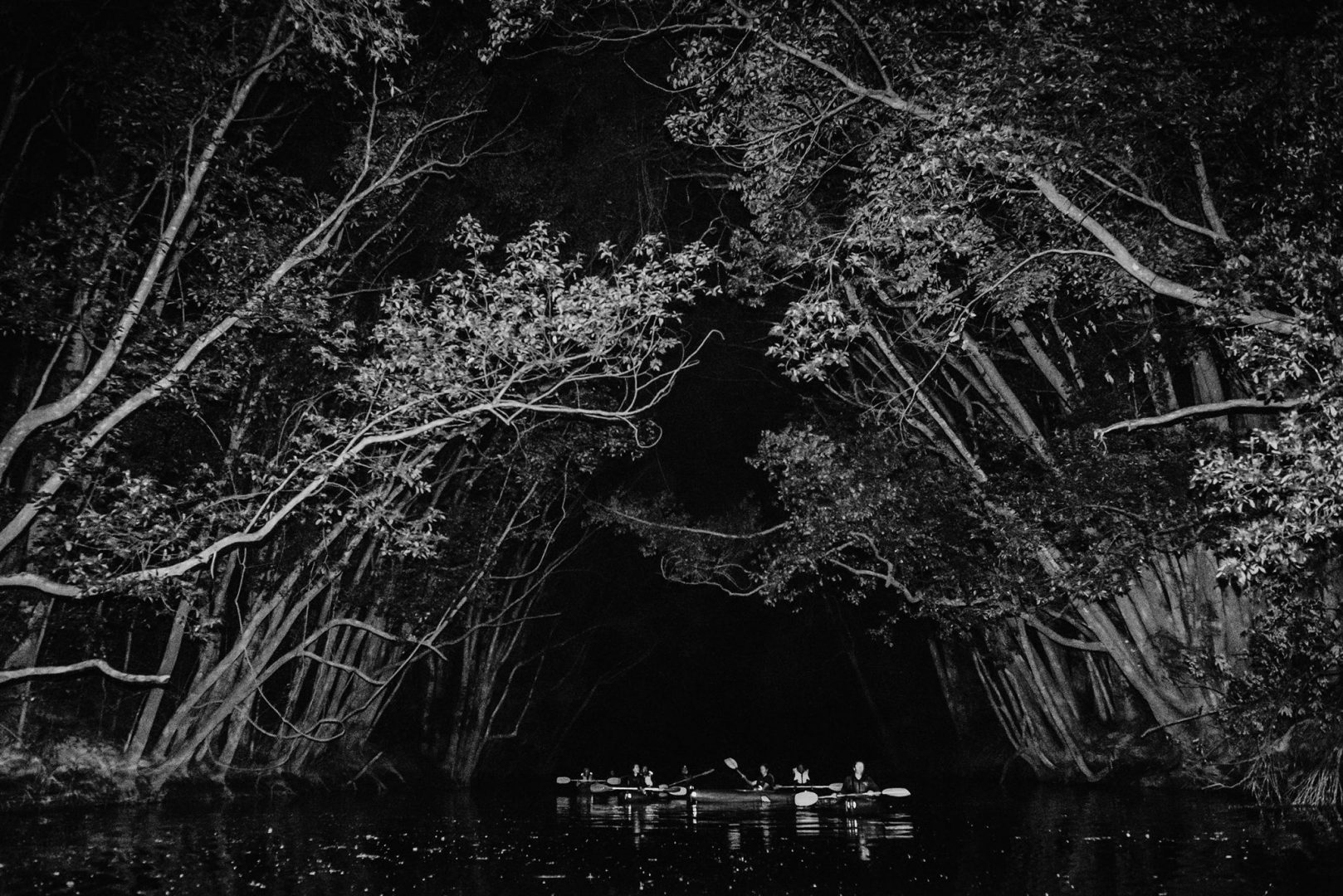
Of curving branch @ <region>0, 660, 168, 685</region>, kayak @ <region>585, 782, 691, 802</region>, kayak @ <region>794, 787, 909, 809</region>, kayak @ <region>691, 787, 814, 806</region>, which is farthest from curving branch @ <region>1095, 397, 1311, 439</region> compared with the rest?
kayak @ <region>585, 782, 691, 802</region>

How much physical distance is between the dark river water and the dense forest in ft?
7.12

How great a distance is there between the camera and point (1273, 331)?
918 cm

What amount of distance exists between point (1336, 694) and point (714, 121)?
11.0 m

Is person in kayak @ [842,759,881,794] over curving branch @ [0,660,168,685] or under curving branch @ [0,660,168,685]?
under

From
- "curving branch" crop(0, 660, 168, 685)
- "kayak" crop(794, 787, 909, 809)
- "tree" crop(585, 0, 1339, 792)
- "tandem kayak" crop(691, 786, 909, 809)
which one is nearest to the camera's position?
"tree" crop(585, 0, 1339, 792)

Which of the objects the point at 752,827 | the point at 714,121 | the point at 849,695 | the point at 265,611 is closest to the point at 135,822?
the point at 265,611

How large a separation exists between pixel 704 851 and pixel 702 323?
42.4 feet

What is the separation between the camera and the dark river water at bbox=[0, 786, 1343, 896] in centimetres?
934

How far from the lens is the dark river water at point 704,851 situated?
934 cm

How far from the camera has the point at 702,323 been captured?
22.5 m

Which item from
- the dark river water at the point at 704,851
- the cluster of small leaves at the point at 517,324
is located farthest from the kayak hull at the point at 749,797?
the cluster of small leaves at the point at 517,324

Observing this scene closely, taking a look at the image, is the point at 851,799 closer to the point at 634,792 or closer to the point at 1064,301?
the point at 634,792

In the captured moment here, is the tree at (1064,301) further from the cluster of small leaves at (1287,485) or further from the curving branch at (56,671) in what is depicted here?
the curving branch at (56,671)

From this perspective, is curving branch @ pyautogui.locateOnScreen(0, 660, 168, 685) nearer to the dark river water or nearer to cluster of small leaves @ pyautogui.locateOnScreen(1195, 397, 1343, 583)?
the dark river water
